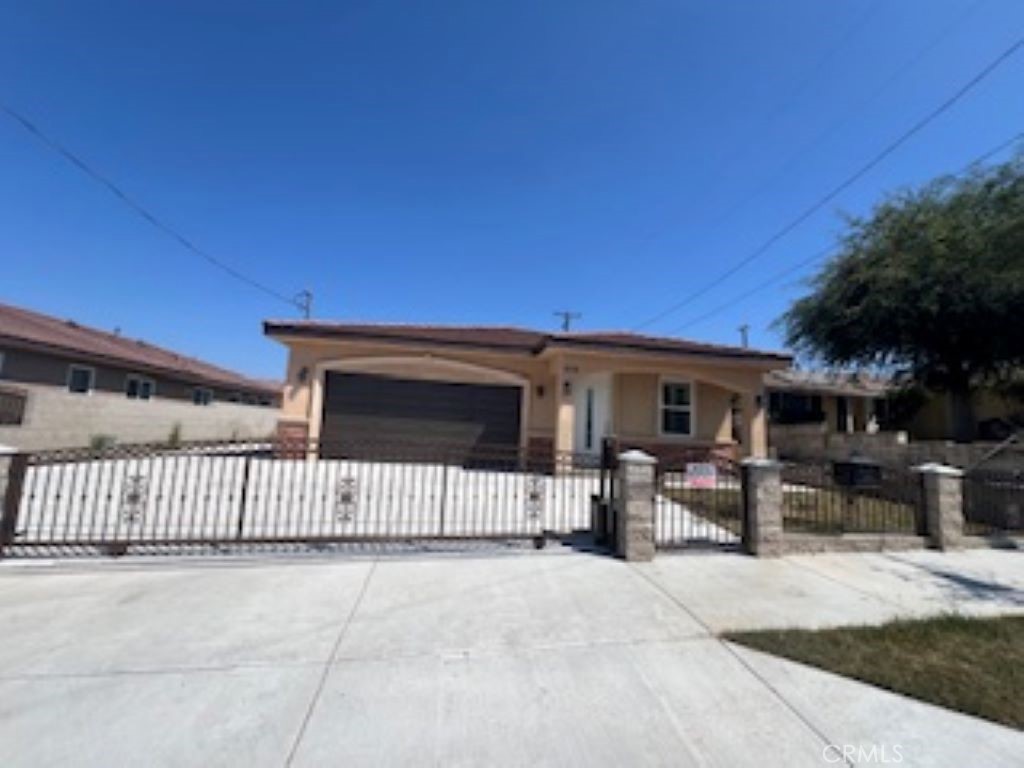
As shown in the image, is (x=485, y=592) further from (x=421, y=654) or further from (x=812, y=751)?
(x=812, y=751)

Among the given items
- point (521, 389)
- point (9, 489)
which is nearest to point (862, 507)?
point (521, 389)

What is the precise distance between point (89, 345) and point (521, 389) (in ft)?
50.4

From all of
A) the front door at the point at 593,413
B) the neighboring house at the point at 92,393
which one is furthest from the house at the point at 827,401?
the neighboring house at the point at 92,393

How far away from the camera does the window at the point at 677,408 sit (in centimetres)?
1498

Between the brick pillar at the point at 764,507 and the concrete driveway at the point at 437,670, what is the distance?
1093 mm

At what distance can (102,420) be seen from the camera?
14562 millimetres

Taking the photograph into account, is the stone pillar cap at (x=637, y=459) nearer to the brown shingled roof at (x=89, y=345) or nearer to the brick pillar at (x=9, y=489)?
the brick pillar at (x=9, y=489)

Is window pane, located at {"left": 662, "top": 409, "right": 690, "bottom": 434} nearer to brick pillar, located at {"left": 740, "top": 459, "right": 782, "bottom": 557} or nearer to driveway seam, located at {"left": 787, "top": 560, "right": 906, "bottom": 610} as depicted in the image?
brick pillar, located at {"left": 740, "top": 459, "right": 782, "bottom": 557}

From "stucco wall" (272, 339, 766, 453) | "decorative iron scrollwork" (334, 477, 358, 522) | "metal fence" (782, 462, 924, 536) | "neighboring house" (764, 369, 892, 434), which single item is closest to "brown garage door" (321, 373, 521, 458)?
"stucco wall" (272, 339, 766, 453)

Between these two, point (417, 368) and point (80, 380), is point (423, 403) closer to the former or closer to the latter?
point (417, 368)

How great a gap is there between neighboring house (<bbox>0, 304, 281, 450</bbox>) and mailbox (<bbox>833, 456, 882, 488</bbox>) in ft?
57.8

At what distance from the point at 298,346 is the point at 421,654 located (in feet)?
37.9

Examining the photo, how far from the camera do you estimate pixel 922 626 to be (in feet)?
15.0

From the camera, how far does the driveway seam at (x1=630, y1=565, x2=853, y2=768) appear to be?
10.0ft
